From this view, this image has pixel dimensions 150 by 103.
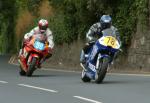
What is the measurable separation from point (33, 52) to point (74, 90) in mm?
5184

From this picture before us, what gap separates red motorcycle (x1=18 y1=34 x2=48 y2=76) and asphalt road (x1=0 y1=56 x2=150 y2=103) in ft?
4.75

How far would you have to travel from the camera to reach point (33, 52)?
772 inches

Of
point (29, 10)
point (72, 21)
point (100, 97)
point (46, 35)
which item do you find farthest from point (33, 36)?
point (29, 10)

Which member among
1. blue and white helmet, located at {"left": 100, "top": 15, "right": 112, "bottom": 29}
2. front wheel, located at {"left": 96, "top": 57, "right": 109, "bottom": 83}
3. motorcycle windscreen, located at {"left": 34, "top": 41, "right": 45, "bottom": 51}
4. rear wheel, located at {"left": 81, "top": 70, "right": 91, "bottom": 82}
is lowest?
rear wheel, located at {"left": 81, "top": 70, "right": 91, "bottom": 82}

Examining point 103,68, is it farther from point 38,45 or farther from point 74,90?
point 38,45

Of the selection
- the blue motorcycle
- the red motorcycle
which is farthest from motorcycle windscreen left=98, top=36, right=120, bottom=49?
the red motorcycle

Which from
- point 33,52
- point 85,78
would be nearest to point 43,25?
point 33,52

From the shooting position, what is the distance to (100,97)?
13.0 meters

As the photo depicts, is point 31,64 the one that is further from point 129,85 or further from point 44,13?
point 44,13

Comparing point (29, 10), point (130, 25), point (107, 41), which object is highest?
point (107, 41)

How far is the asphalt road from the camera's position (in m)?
12.7

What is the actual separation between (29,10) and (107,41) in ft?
91.8

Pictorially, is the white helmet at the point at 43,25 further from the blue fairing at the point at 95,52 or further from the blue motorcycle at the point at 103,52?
the blue motorcycle at the point at 103,52

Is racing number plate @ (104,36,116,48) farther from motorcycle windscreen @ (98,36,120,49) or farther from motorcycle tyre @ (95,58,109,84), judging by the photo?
motorcycle tyre @ (95,58,109,84)
